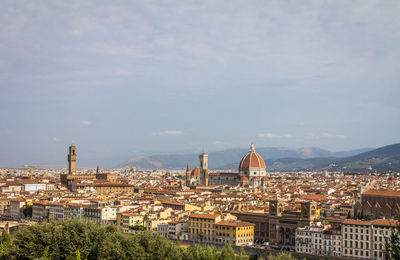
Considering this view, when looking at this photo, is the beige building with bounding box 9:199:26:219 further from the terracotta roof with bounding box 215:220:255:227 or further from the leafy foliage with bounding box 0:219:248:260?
the leafy foliage with bounding box 0:219:248:260

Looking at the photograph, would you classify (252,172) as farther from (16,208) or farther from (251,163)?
(16,208)

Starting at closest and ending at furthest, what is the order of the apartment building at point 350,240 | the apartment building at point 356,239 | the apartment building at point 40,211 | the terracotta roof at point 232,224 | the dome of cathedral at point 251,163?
the apartment building at point 350,240, the apartment building at point 356,239, the terracotta roof at point 232,224, the apartment building at point 40,211, the dome of cathedral at point 251,163

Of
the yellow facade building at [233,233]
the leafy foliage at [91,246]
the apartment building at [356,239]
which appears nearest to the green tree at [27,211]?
the yellow facade building at [233,233]

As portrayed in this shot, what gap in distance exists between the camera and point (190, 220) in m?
53.8

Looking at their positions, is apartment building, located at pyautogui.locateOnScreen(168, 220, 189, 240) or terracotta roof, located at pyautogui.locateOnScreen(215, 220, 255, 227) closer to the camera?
terracotta roof, located at pyautogui.locateOnScreen(215, 220, 255, 227)

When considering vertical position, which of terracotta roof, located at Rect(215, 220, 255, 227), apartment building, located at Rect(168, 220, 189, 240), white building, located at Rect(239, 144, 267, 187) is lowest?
apartment building, located at Rect(168, 220, 189, 240)

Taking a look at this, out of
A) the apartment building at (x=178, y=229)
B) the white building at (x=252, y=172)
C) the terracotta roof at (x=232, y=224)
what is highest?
the white building at (x=252, y=172)

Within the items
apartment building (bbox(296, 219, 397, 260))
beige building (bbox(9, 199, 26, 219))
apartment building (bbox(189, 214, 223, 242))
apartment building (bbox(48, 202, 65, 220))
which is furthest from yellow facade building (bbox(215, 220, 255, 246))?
beige building (bbox(9, 199, 26, 219))

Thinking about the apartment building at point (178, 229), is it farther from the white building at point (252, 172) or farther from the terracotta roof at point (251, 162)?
the terracotta roof at point (251, 162)

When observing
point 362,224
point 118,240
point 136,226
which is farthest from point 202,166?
point 118,240

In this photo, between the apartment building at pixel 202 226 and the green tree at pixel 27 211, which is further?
the green tree at pixel 27 211

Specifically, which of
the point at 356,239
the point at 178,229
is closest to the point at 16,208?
the point at 178,229

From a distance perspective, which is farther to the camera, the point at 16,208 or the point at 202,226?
the point at 16,208

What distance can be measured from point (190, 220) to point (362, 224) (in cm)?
1691
